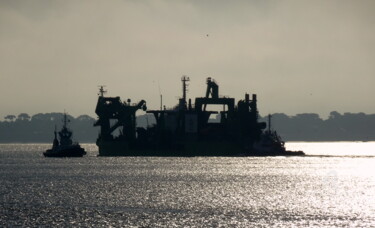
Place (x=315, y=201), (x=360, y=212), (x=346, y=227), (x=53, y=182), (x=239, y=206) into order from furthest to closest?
1. (x=53, y=182)
2. (x=315, y=201)
3. (x=239, y=206)
4. (x=360, y=212)
5. (x=346, y=227)

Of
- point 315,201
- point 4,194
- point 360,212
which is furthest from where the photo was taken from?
point 4,194

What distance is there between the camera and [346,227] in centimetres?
6806

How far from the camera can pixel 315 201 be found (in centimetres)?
9462

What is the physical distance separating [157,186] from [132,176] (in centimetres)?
2842

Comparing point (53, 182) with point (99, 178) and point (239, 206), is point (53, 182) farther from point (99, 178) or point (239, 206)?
A: point (239, 206)

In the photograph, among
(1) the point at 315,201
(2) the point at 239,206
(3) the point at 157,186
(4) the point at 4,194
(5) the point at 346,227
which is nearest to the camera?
(5) the point at 346,227

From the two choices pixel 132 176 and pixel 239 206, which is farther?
pixel 132 176

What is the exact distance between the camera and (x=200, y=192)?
107562mm

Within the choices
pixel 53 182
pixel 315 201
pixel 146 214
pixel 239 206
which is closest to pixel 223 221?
pixel 146 214

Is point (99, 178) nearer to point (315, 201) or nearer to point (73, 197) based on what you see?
point (73, 197)

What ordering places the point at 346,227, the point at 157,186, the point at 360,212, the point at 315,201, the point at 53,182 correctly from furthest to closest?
the point at 53,182, the point at 157,186, the point at 315,201, the point at 360,212, the point at 346,227

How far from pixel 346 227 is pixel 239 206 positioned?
20.5m

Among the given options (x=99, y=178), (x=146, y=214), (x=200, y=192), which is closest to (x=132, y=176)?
(x=99, y=178)

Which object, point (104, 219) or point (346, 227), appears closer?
point (346, 227)
